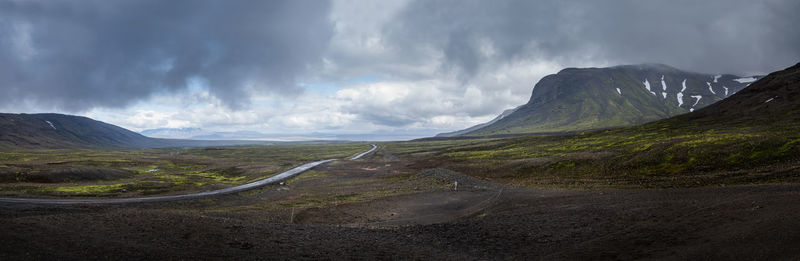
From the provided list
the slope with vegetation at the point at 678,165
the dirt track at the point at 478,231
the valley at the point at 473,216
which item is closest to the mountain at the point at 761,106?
the slope with vegetation at the point at 678,165

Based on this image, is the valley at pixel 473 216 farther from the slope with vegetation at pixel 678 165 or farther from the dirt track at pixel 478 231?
the slope with vegetation at pixel 678 165

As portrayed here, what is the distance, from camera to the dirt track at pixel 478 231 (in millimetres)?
17859

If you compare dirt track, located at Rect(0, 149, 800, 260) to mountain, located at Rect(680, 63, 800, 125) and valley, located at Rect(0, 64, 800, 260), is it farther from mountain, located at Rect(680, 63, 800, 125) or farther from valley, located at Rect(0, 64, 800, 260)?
mountain, located at Rect(680, 63, 800, 125)

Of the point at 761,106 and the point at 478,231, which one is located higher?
the point at 761,106

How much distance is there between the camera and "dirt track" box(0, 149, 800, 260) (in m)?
17.9

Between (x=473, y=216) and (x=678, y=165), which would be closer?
(x=473, y=216)

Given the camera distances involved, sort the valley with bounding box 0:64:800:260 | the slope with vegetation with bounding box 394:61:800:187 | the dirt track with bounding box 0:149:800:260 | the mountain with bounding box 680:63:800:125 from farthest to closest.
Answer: the mountain with bounding box 680:63:800:125, the slope with vegetation with bounding box 394:61:800:187, the valley with bounding box 0:64:800:260, the dirt track with bounding box 0:149:800:260

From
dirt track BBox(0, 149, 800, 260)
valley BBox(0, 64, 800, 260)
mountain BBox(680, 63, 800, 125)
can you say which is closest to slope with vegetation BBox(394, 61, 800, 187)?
valley BBox(0, 64, 800, 260)

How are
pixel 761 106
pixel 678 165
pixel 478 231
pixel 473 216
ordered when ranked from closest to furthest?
pixel 478 231, pixel 473 216, pixel 678 165, pixel 761 106

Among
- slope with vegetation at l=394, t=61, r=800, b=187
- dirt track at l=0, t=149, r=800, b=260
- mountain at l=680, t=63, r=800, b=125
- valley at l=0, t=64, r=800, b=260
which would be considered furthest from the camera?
mountain at l=680, t=63, r=800, b=125

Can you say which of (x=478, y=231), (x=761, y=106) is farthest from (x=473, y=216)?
(x=761, y=106)

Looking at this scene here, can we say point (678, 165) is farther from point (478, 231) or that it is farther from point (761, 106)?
point (761, 106)

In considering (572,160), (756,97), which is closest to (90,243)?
(572,160)

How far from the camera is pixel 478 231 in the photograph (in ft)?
90.0
